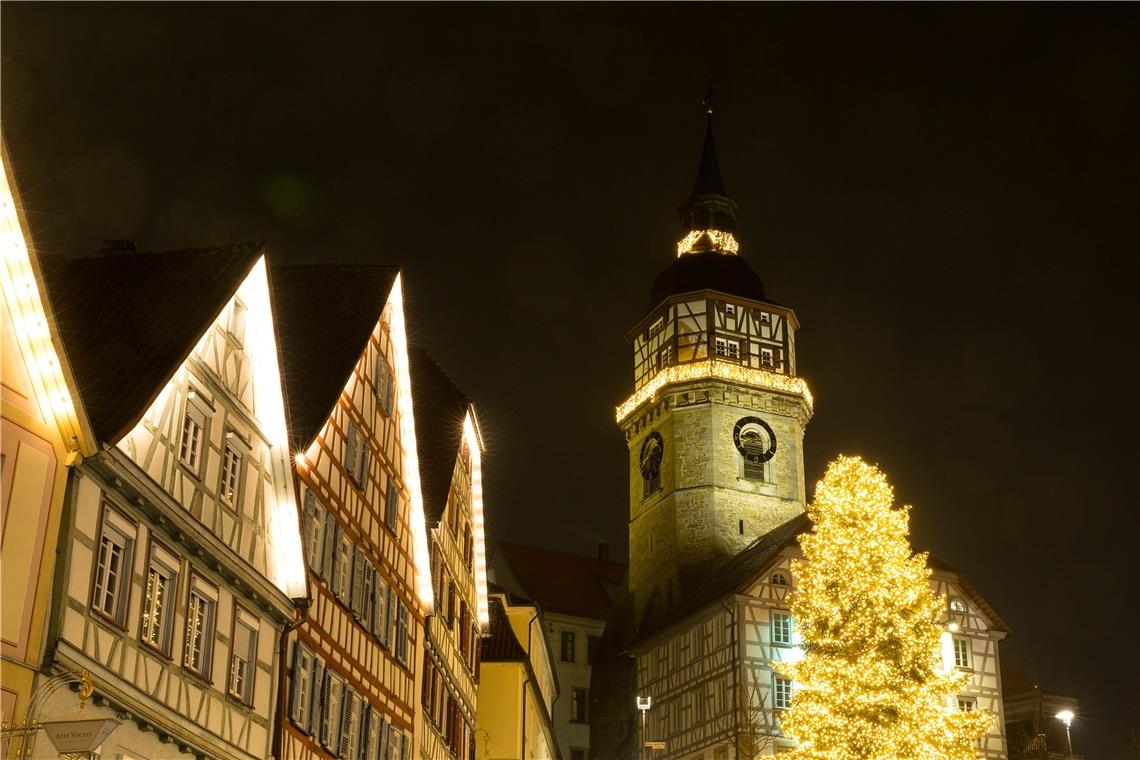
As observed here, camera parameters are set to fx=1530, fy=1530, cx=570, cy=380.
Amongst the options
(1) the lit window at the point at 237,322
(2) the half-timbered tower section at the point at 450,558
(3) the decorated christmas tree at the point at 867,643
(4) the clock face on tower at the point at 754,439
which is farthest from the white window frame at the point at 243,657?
(4) the clock face on tower at the point at 754,439

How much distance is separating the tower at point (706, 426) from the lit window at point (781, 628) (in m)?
11.4

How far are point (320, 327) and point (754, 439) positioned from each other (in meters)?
46.8

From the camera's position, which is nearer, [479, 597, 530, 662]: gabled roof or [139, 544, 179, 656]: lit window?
[139, 544, 179, 656]: lit window

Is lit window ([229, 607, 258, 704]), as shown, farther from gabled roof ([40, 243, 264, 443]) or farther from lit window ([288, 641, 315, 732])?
gabled roof ([40, 243, 264, 443])

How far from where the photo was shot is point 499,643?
43812mm

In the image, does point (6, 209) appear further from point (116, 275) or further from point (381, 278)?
point (381, 278)

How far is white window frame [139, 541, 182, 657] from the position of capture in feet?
58.6

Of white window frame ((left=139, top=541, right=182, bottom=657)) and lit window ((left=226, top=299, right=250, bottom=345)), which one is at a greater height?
lit window ((left=226, top=299, right=250, bottom=345))

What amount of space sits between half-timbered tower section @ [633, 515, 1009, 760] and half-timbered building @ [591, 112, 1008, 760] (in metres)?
0.08

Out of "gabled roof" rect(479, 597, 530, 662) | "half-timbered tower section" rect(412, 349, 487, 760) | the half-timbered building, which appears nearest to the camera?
"half-timbered tower section" rect(412, 349, 487, 760)

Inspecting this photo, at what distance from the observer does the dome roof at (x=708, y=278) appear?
7625 centimetres

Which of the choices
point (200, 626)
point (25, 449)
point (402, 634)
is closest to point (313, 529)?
point (200, 626)

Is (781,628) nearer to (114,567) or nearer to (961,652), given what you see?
(961,652)

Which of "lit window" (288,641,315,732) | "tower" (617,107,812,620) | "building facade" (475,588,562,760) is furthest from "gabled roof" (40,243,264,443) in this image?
"tower" (617,107,812,620)
